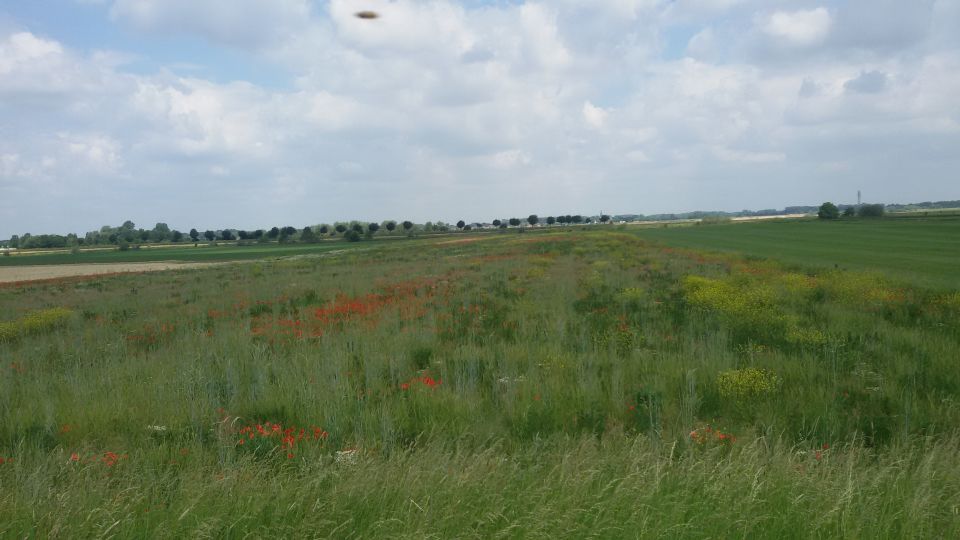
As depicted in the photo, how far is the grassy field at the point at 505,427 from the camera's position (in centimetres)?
328

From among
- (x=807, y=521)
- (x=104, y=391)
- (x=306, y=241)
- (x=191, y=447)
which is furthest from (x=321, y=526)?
(x=306, y=241)

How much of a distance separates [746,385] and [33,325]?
19.7 meters

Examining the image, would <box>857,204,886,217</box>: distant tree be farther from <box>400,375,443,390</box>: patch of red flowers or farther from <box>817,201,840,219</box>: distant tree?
<box>400,375,443,390</box>: patch of red flowers

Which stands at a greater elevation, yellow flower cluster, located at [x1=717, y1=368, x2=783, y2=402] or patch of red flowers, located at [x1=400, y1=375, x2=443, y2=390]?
patch of red flowers, located at [x1=400, y1=375, x2=443, y2=390]

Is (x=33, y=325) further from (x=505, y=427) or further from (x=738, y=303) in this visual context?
(x=738, y=303)

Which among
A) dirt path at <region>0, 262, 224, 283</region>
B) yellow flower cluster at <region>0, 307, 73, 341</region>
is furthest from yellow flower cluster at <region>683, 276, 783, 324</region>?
dirt path at <region>0, 262, 224, 283</region>

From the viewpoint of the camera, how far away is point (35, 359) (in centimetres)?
993

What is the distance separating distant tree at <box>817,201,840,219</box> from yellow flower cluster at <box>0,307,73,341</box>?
14917 centimetres

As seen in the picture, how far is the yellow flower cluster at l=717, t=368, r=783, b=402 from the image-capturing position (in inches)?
245

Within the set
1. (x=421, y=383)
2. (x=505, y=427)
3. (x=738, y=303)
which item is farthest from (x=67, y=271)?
(x=505, y=427)

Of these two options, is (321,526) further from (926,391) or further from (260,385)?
(926,391)

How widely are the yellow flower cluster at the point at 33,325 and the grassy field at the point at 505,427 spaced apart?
4.62 metres

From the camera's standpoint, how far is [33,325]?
15.6 m

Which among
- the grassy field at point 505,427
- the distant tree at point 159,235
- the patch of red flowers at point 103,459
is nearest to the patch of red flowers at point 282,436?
the grassy field at point 505,427
